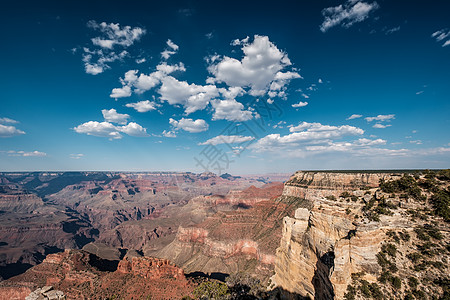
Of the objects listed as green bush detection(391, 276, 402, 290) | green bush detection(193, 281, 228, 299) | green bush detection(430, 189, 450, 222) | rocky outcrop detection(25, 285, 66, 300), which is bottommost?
rocky outcrop detection(25, 285, 66, 300)

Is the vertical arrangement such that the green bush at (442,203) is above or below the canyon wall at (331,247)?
above

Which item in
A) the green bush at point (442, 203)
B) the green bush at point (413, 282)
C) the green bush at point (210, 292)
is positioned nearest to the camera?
the green bush at point (413, 282)

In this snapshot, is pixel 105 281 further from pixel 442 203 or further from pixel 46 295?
pixel 442 203

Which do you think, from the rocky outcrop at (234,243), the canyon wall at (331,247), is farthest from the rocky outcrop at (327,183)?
the canyon wall at (331,247)

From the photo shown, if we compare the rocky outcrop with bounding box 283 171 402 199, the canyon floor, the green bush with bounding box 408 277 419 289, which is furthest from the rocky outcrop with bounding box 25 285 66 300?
the rocky outcrop with bounding box 283 171 402 199

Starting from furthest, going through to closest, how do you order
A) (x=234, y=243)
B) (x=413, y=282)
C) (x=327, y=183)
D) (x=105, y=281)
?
(x=234, y=243) → (x=327, y=183) → (x=105, y=281) → (x=413, y=282)

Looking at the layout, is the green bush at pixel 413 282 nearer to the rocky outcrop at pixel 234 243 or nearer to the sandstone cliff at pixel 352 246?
the sandstone cliff at pixel 352 246

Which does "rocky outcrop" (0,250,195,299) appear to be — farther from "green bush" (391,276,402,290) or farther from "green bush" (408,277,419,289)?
"green bush" (408,277,419,289)

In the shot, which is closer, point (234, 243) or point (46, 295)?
point (46, 295)

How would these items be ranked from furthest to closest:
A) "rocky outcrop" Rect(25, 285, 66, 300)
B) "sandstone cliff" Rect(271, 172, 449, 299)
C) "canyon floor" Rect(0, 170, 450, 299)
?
1. "rocky outcrop" Rect(25, 285, 66, 300)
2. "sandstone cliff" Rect(271, 172, 449, 299)
3. "canyon floor" Rect(0, 170, 450, 299)

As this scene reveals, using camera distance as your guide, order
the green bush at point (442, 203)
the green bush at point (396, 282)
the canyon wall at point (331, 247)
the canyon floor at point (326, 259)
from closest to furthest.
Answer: the green bush at point (396, 282) → the canyon floor at point (326, 259) → the canyon wall at point (331, 247) → the green bush at point (442, 203)

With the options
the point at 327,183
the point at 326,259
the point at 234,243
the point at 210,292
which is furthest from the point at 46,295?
the point at 327,183
